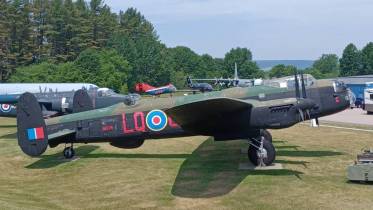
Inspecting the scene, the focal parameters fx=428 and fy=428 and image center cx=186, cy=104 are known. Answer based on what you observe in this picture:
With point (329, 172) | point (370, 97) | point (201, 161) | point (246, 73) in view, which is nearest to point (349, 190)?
point (329, 172)

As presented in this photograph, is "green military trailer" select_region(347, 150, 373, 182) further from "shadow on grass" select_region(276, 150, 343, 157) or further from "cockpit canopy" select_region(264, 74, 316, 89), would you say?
"shadow on grass" select_region(276, 150, 343, 157)

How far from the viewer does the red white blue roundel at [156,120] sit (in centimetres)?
1555

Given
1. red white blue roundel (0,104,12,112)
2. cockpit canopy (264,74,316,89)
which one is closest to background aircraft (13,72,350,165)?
cockpit canopy (264,74,316,89)

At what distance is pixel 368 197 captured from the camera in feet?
35.4

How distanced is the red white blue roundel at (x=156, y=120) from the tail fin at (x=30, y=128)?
3.69 meters

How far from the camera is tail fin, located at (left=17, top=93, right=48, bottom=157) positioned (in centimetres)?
1500

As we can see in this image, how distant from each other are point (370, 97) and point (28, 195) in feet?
104

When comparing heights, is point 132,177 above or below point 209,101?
below

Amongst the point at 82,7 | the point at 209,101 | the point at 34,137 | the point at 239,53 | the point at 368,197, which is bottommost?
the point at 368,197

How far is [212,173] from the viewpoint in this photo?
45.6 ft

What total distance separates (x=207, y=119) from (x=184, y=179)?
6.90 ft

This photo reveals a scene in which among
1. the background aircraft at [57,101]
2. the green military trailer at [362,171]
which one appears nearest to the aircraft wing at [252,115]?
the green military trailer at [362,171]

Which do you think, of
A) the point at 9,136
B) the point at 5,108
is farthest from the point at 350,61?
the point at 9,136

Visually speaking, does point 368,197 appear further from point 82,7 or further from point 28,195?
point 82,7
